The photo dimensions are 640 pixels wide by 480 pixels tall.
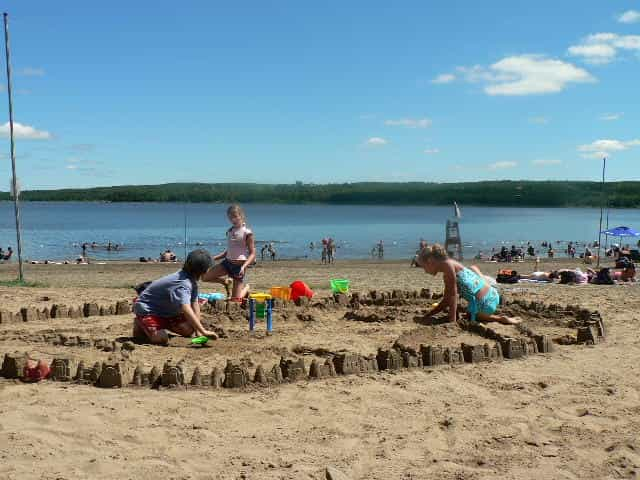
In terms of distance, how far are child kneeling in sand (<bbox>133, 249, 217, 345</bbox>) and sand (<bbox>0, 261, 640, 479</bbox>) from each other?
0.91 feet

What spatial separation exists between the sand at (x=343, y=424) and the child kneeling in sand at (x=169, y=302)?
278mm

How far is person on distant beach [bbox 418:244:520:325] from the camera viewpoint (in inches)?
313

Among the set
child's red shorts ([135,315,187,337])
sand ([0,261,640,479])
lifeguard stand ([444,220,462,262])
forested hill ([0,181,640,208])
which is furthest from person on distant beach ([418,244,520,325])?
forested hill ([0,181,640,208])

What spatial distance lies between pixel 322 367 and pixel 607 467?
2561mm

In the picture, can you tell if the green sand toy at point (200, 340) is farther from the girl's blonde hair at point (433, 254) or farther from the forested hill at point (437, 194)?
the forested hill at point (437, 194)

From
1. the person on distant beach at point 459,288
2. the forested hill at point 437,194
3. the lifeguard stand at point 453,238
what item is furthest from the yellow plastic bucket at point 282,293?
the forested hill at point 437,194

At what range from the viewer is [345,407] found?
491cm

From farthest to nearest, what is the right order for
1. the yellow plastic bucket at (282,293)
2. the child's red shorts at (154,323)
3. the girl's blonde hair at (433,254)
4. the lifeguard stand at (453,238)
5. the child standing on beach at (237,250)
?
the lifeguard stand at (453,238) → the yellow plastic bucket at (282,293) → the child standing on beach at (237,250) → the girl's blonde hair at (433,254) → the child's red shorts at (154,323)

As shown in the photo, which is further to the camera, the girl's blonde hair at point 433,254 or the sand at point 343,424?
the girl's blonde hair at point 433,254

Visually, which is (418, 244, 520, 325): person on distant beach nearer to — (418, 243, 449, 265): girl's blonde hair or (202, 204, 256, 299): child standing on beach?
(418, 243, 449, 265): girl's blonde hair

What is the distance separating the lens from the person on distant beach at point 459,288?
26.1 ft

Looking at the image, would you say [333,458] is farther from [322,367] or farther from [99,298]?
[99,298]

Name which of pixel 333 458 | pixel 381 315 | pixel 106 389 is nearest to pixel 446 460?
pixel 333 458

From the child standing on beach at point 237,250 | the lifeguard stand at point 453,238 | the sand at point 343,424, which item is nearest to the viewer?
the sand at point 343,424
